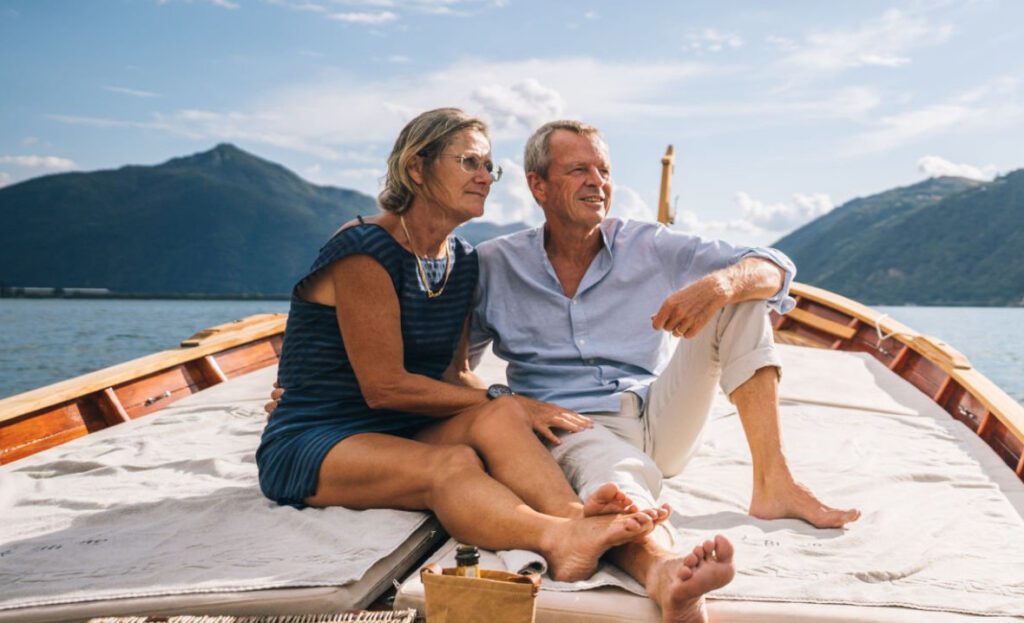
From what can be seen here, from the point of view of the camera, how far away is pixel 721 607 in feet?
5.35

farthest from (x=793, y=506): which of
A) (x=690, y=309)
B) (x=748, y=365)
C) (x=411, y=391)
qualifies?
(x=411, y=391)

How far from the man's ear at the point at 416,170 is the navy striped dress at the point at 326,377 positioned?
194 millimetres

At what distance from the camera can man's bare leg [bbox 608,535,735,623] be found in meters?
1.49

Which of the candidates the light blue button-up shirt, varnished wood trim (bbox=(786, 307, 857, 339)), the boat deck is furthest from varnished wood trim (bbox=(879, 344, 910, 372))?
the light blue button-up shirt

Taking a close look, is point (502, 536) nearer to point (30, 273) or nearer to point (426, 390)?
point (426, 390)

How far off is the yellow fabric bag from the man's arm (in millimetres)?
941

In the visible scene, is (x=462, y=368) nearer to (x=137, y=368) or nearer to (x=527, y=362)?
(x=527, y=362)

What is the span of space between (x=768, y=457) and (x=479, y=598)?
1.12m

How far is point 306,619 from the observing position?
166 cm

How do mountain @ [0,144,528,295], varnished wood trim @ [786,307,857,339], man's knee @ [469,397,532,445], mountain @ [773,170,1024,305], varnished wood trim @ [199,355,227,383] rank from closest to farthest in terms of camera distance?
man's knee @ [469,397,532,445]
varnished wood trim @ [199,355,227,383]
varnished wood trim @ [786,307,857,339]
mountain @ [773,170,1024,305]
mountain @ [0,144,528,295]

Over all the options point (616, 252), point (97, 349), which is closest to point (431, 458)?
point (616, 252)

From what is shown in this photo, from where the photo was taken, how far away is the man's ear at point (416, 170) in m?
2.38

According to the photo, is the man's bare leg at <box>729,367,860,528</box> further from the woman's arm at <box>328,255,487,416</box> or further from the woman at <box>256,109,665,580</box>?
the woman's arm at <box>328,255,487,416</box>

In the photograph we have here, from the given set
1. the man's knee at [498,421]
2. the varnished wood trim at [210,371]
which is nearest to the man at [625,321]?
the man's knee at [498,421]
